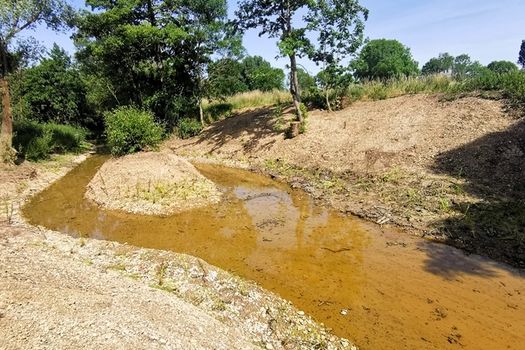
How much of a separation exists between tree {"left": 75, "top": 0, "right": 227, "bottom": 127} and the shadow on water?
15.4 meters

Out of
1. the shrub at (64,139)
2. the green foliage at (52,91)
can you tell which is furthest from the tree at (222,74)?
the green foliage at (52,91)

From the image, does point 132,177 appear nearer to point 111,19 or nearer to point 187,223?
point 187,223

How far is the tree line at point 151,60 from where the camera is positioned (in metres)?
15.7

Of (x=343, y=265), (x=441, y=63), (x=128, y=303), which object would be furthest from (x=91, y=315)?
(x=441, y=63)

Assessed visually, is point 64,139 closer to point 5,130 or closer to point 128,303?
point 5,130

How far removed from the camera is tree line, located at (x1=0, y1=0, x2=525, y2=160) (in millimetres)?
15734

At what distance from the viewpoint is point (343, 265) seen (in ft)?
25.1

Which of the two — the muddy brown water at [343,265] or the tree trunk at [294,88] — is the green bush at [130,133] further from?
the tree trunk at [294,88]

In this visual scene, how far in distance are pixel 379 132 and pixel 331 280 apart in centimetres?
1005

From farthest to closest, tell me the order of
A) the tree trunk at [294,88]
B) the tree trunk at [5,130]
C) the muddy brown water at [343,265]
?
1. the tree trunk at [294,88]
2. the tree trunk at [5,130]
3. the muddy brown water at [343,265]

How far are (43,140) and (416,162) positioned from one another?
15.5 metres

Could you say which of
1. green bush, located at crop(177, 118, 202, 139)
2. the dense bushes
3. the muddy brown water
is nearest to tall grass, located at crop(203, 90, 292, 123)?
green bush, located at crop(177, 118, 202, 139)

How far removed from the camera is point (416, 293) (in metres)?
6.55

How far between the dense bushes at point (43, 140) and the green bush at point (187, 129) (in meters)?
5.91
